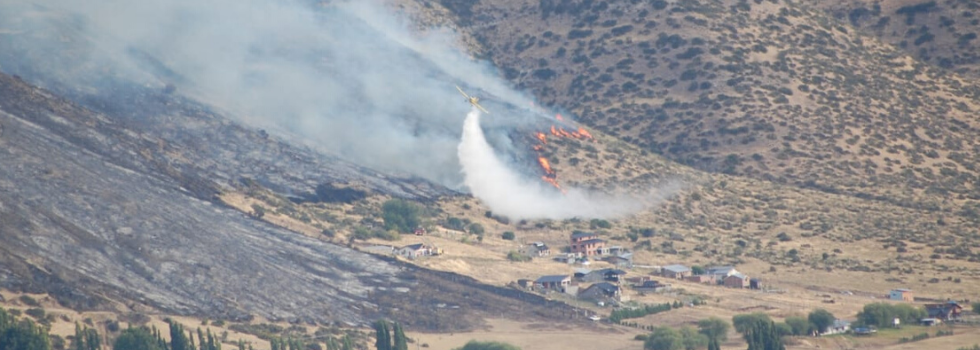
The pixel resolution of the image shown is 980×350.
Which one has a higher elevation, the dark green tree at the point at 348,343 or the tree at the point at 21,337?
the dark green tree at the point at 348,343

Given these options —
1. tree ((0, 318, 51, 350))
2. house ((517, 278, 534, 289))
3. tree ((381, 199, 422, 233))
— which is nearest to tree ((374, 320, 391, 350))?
tree ((0, 318, 51, 350))

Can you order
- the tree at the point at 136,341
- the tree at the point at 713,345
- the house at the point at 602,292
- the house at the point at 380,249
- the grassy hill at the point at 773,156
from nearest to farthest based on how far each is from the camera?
1. the tree at the point at 136,341
2. the tree at the point at 713,345
3. the house at the point at 602,292
4. the house at the point at 380,249
5. the grassy hill at the point at 773,156

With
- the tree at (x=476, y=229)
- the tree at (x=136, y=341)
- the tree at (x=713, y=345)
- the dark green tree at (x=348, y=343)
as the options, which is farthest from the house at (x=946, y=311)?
the tree at (x=136, y=341)

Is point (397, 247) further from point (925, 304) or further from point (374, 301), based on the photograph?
point (925, 304)

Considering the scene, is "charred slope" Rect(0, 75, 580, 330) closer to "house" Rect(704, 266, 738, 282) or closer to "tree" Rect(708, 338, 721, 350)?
"tree" Rect(708, 338, 721, 350)

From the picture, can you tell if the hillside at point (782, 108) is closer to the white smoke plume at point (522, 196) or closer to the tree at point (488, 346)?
the white smoke plume at point (522, 196)
